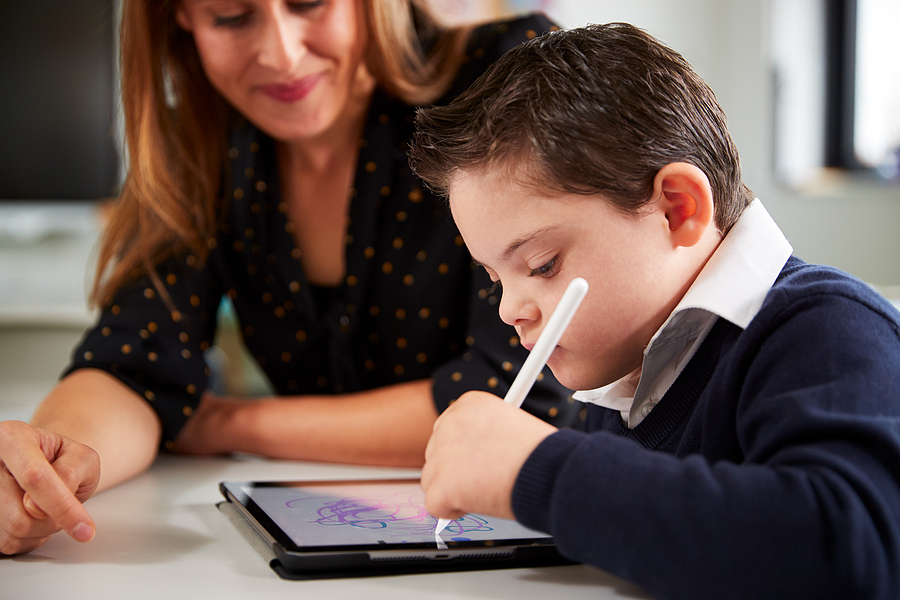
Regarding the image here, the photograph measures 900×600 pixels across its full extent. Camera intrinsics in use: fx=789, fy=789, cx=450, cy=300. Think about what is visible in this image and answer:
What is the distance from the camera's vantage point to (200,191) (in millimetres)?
967

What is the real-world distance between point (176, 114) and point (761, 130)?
2.05 m

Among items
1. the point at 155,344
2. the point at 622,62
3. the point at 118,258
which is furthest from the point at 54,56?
the point at 622,62

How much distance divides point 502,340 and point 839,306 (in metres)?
0.39

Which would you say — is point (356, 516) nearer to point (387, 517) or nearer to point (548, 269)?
point (387, 517)

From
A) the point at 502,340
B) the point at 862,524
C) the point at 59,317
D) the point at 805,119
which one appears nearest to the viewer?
the point at 862,524

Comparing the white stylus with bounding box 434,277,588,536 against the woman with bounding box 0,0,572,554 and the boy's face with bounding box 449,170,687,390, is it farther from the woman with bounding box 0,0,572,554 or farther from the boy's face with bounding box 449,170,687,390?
the woman with bounding box 0,0,572,554

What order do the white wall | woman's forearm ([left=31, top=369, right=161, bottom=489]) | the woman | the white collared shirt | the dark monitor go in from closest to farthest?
1. the white collared shirt
2. woman's forearm ([left=31, top=369, right=161, bottom=489])
3. the woman
4. the dark monitor
5. the white wall

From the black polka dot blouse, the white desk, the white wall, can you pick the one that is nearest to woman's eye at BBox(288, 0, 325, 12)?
the black polka dot blouse

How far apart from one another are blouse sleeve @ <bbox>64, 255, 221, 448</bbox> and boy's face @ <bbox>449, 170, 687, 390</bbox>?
1.52ft

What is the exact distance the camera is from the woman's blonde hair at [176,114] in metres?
0.89

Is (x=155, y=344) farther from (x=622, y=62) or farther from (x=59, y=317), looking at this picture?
(x=59, y=317)

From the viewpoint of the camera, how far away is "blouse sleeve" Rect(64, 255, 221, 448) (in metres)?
0.84

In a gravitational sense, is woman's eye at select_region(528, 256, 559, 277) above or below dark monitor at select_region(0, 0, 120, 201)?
below

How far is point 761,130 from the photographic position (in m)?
2.50
